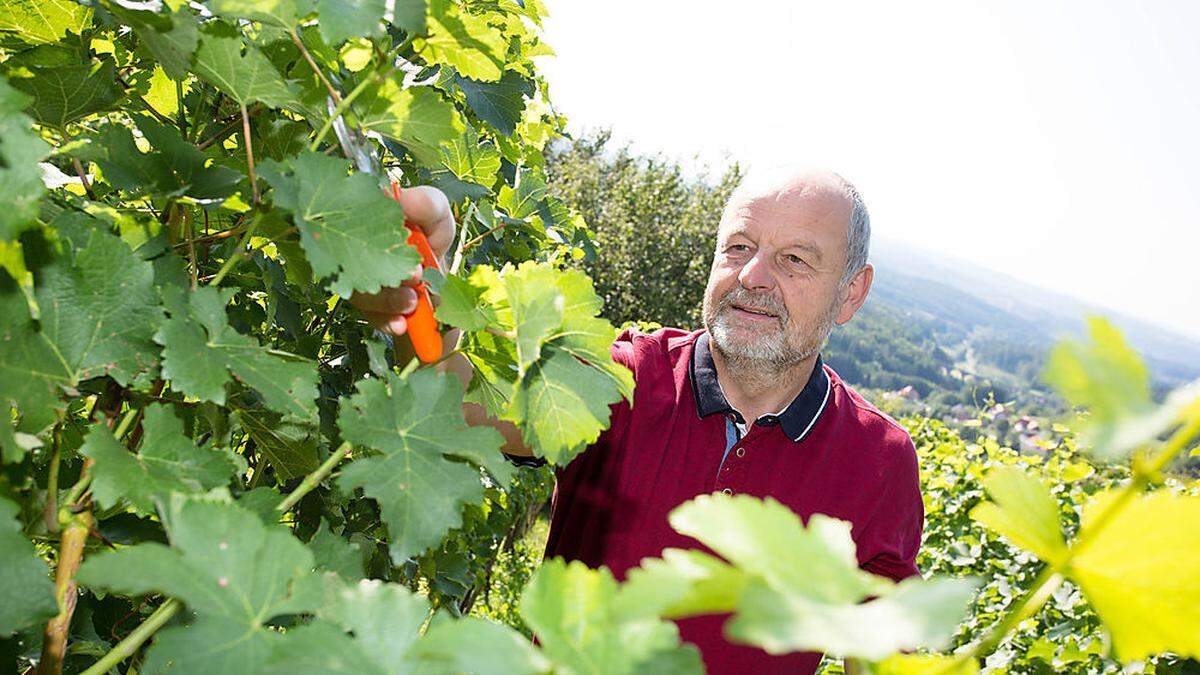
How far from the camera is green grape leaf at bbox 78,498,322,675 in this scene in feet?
1.73

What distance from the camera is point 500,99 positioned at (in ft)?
6.22

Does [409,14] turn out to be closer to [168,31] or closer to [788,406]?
[168,31]

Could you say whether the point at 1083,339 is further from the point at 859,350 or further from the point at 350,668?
the point at 859,350

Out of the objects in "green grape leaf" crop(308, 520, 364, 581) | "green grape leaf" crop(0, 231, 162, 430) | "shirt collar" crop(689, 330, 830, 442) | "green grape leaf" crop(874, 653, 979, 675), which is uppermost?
"green grape leaf" crop(874, 653, 979, 675)

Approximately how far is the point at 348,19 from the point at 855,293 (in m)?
2.77

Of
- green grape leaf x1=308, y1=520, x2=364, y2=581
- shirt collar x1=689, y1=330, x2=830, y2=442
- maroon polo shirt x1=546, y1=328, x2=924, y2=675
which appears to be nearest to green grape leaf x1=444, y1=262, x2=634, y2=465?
green grape leaf x1=308, y1=520, x2=364, y2=581

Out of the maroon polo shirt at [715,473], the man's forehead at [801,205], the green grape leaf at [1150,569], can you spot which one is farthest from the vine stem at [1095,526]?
the man's forehead at [801,205]

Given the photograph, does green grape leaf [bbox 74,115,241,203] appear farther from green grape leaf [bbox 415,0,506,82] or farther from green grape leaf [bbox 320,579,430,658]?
green grape leaf [bbox 320,579,430,658]

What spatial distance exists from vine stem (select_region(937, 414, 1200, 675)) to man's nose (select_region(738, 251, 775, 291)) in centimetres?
237

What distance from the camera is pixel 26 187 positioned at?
572mm

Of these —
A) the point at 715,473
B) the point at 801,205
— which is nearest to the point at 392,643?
the point at 715,473

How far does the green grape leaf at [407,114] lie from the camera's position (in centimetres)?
98

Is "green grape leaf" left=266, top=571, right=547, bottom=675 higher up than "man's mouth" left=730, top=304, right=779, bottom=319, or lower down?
higher up

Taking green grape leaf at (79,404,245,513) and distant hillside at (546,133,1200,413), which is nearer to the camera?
green grape leaf at (79,404,245,513)
